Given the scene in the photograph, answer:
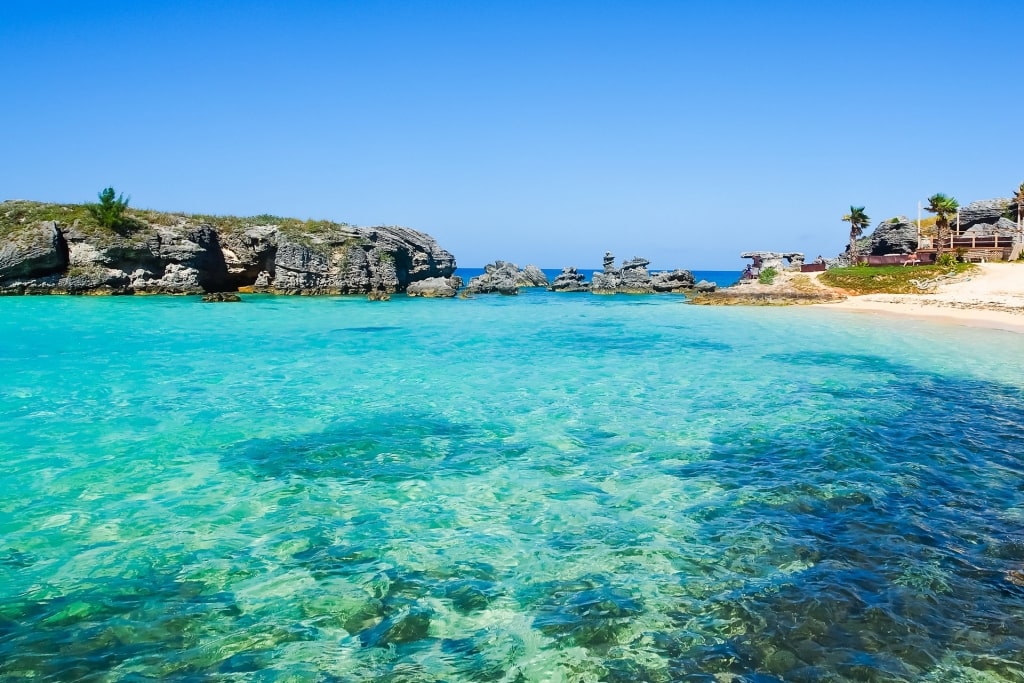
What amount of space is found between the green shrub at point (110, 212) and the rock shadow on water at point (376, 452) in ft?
183

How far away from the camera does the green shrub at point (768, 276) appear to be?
62188 mm

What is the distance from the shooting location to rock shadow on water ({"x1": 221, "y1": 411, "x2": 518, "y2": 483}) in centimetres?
1058

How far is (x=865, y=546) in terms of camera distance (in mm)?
7484

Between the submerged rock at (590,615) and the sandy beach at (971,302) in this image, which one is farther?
the sandy beach at (971,302)

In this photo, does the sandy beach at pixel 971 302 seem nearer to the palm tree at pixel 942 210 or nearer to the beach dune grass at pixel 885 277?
the beach dune grass at pixel 885 277

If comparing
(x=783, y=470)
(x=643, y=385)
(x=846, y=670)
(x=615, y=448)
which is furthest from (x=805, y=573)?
(x=643, y=385)

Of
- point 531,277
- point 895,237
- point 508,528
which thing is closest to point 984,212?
point 895,237

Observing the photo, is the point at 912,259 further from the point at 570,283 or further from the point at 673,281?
the point at 570,283

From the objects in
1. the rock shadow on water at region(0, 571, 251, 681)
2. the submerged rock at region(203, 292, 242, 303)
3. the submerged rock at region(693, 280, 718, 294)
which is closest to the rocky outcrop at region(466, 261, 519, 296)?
the submerged rock at region(693, 280, 718, 294)

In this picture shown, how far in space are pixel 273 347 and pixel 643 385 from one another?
16.6 metres

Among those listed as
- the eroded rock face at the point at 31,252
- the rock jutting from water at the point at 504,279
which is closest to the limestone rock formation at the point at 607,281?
the rock jutting from water at the point at 504,279

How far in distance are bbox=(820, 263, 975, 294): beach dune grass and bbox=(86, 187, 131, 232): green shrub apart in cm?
6776

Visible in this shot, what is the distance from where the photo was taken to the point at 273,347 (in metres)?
26.6

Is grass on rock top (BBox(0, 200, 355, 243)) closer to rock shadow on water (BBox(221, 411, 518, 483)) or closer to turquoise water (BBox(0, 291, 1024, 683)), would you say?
turquoise water (BBox(0, 291, 1024, 683))
